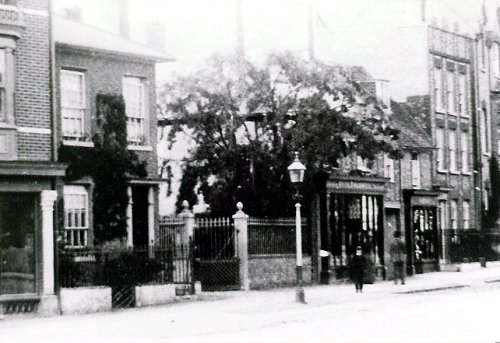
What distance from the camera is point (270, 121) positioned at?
35719 mm

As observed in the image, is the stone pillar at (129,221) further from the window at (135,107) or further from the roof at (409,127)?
the roof at (409,127)

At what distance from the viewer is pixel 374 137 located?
35.8 metres

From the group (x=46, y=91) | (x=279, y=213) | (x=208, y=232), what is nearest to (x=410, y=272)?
(x=279, y=213)

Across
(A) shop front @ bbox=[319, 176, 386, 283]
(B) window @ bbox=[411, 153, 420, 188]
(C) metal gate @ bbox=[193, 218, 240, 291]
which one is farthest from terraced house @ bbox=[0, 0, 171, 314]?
(B) window @ bbox=[411, 153, 420, 188]

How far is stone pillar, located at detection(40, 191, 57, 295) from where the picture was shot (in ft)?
85.2

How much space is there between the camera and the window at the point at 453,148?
51000 millimetres

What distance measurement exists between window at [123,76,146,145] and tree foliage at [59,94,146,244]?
45cm

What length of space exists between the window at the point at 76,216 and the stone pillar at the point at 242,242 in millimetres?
5067

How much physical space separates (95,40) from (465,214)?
2581 cm

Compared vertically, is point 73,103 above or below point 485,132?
below

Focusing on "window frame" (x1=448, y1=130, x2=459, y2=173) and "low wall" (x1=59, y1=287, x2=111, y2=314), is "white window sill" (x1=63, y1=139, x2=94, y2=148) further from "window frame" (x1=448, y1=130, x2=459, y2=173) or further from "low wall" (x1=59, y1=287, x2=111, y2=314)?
"window frame" (x1=448, y1=130, x2=459, y2=173)

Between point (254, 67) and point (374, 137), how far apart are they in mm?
4479

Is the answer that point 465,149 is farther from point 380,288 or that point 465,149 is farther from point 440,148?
point 380,288

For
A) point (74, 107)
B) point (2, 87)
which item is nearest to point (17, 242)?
point (2, 87)
